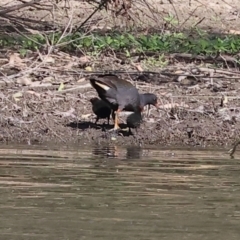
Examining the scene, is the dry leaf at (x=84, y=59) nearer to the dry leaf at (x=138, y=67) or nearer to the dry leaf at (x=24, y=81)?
the dry leaf at (x=138, y=67)

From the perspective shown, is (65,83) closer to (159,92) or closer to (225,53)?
(159,92)

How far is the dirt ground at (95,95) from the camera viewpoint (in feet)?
38.0

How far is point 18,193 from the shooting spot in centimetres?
732

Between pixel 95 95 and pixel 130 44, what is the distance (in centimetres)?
285

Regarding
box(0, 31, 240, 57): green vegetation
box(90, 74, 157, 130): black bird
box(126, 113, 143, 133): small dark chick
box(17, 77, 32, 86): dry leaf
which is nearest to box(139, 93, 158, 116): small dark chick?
box(90, 74, 157, 130): black bird

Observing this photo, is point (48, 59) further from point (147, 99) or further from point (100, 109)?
point (147, 99)

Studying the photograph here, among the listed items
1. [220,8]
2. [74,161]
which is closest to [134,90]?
[74,161]

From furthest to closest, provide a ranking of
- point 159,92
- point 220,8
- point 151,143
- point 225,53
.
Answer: point 220,8 → point 225,53 → point 159,92 → point 151,143

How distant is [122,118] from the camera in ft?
42.1

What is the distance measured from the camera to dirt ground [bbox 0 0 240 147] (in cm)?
1159

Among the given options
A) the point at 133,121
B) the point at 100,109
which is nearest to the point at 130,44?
the point at 100,109

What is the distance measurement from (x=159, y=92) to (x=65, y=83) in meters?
1.37

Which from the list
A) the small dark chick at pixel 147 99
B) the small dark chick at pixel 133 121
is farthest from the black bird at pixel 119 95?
the small dark chick at pixel 133 121

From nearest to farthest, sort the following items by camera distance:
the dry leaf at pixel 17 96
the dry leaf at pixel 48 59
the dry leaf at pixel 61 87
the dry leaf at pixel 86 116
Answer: the dry leaf at pixel 86 116
the dry leaf at pixel 17 96
the dry leaf at pixel 61 87
the dry leaf at pixel 48 59
